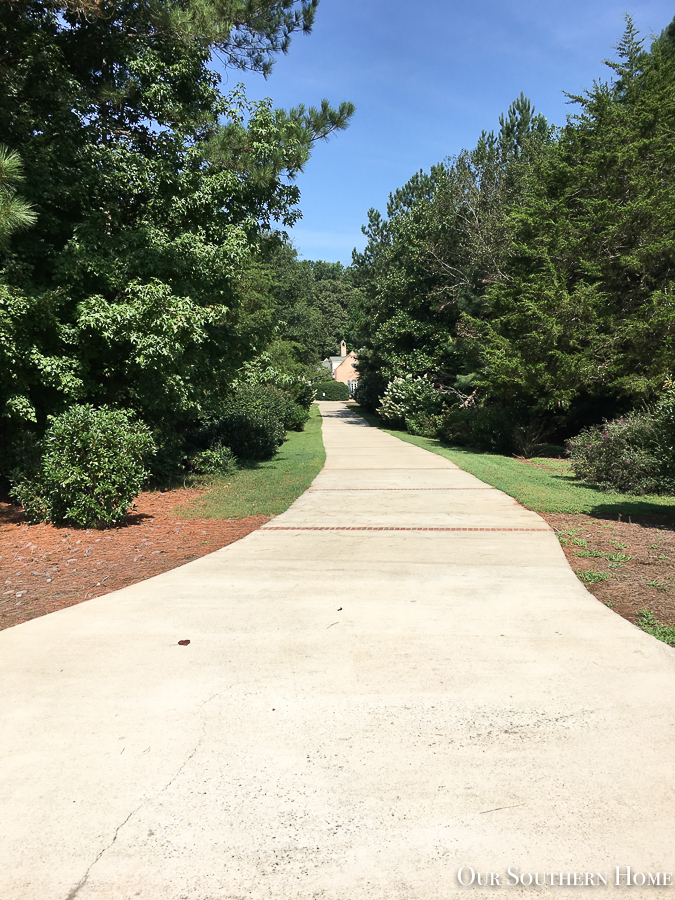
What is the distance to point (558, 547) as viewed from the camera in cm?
680

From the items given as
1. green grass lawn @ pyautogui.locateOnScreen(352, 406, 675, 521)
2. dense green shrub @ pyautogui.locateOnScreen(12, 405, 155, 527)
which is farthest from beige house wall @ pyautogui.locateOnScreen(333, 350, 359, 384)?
dense green shrub @ pyautogui.locateOnScreen(12, 405, 155, 527)

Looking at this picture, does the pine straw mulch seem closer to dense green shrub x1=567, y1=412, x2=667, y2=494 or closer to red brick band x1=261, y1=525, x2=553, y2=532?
red brick band x1=261, y1=525, x2=553, y2=532

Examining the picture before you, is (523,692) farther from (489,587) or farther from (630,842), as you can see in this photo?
(489,587)

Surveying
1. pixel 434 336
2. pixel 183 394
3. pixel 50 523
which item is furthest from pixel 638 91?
pixel 50 523

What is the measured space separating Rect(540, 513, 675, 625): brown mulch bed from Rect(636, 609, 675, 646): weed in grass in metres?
0.05

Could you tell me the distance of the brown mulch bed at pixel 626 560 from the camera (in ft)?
16.3

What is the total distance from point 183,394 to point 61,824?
869 cm

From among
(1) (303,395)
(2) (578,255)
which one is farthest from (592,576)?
(1) (303,395)

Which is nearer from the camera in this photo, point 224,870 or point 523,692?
point 224,870

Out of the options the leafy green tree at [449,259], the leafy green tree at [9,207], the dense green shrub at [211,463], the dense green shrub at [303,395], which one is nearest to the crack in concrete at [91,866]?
A: the leafy green tree at [9,207]

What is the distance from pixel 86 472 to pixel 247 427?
323 inches

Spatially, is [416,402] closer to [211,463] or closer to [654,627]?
[211,463]

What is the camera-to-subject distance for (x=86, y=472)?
26.5 feet

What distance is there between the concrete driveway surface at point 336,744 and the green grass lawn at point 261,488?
381cm
